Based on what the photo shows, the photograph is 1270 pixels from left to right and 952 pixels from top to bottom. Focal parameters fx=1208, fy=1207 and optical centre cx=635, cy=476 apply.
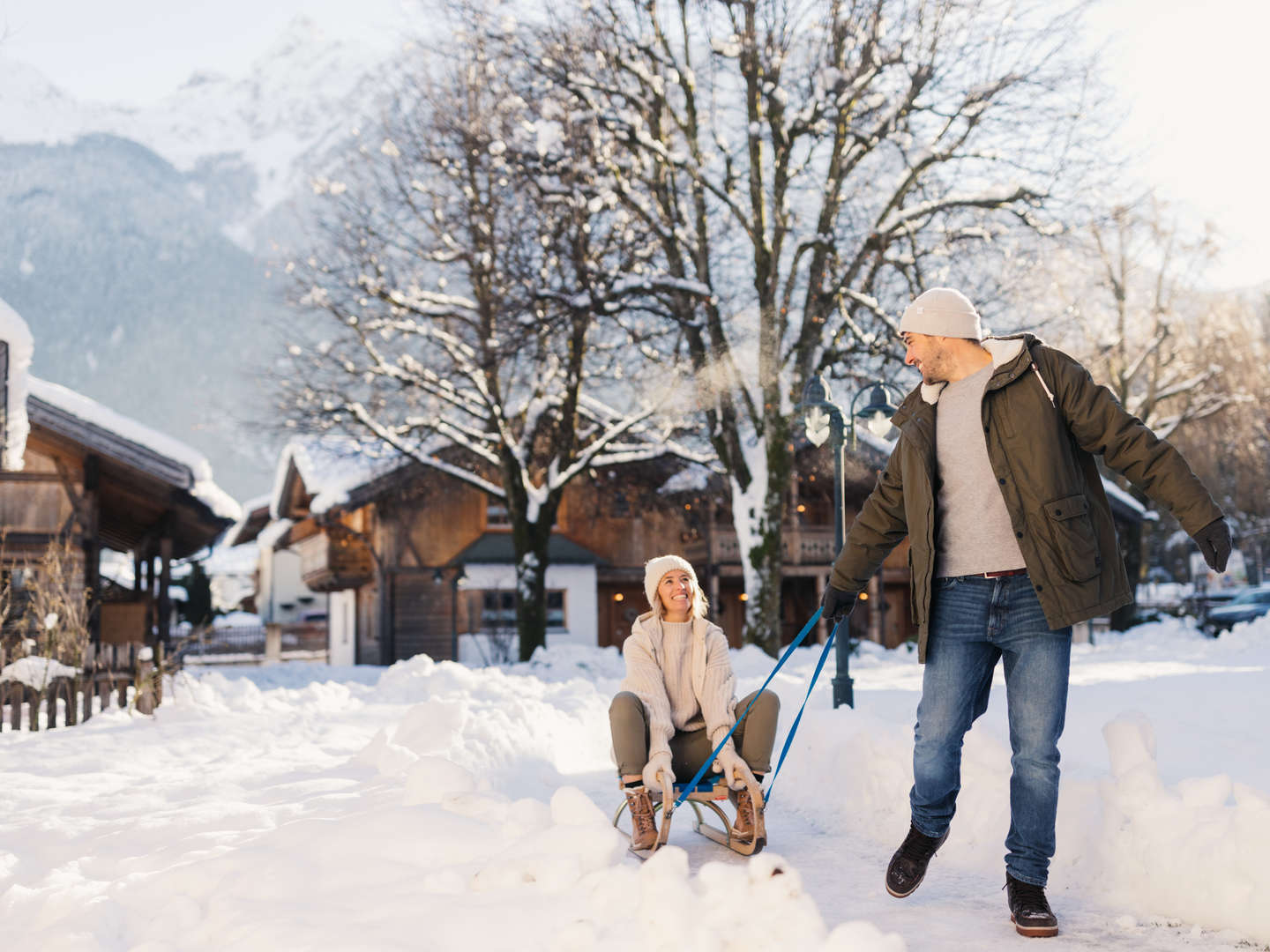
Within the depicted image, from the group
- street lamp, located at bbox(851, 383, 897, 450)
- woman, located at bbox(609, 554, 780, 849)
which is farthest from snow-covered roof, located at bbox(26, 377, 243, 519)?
woman, located at bbox(609, 554, 780, 849)

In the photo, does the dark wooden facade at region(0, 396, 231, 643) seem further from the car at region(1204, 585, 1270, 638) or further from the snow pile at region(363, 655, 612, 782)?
the car at region(1204, 585, 1270, 638)

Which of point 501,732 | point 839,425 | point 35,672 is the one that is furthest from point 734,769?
point 35,672

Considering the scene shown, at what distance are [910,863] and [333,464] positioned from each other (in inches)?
1120

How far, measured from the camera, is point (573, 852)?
4.03 m

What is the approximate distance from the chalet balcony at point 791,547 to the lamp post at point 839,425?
2211 centimetres

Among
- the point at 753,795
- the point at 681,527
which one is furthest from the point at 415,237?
the point at 753,795

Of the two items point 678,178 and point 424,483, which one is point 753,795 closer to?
point 678,178

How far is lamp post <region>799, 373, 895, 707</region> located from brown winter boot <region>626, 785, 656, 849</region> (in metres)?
5.21

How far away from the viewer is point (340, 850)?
15.3 ft

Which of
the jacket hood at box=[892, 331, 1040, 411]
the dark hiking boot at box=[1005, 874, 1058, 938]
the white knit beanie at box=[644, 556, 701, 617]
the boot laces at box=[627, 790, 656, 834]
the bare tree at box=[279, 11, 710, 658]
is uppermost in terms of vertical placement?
the bare tree at box=[279, 11, 710, 658]

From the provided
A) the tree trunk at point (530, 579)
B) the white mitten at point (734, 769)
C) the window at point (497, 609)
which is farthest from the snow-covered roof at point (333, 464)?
the white mitten at point (734, 769)

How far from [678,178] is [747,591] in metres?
6.88

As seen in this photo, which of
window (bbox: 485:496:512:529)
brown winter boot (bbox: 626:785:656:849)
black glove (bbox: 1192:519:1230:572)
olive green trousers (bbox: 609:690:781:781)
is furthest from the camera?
window (bbox: 485:496:512:529)

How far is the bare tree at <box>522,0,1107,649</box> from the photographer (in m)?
16.8
